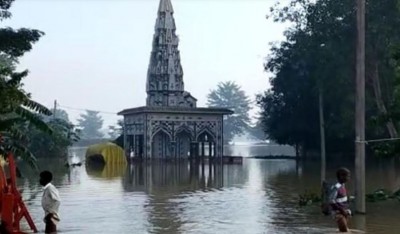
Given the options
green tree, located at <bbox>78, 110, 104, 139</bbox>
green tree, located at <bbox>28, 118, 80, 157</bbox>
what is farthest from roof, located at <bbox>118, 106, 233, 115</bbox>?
green tree, located at <bbox>78, 110, 104, 139</bbox>

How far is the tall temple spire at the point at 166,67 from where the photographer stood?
63031 millimetres

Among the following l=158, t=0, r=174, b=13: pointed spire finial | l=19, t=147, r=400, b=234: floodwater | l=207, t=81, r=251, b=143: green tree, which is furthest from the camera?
l=207, t=81, r=251, b=143: green tree

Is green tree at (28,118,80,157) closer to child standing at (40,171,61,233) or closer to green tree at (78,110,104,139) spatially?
child standing at (40,171,61,233)

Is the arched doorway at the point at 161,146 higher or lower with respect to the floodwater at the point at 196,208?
higher

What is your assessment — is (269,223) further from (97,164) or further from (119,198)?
(97,164)

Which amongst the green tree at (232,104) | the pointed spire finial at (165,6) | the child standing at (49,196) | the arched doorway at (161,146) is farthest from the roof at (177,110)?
the green tree at (232,104)

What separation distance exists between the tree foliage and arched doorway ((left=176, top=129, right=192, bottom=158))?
25.0 ft

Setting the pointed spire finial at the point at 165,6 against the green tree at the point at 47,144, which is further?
the pointed spire finial at the point at 165,6

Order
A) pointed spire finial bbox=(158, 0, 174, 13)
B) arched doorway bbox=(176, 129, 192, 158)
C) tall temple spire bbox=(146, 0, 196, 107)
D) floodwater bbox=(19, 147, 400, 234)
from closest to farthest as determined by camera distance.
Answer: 1. floodwater bbox=(19, 147, 400, 234)
2. arched doorway bbox=(176, 129, 192, 158)
3. tall temple spire bbox=(146, 0, 196, 107)
4. pointed spire finial bbox=(158, 0, 174, 13)

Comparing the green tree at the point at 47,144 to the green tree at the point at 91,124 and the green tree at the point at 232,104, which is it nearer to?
the green tree at the point at 232,104

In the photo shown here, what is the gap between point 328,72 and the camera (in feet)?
143

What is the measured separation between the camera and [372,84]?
40312 mm

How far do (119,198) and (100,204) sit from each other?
81.1 inches

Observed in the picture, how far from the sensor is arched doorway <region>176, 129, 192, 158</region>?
5991 cm
